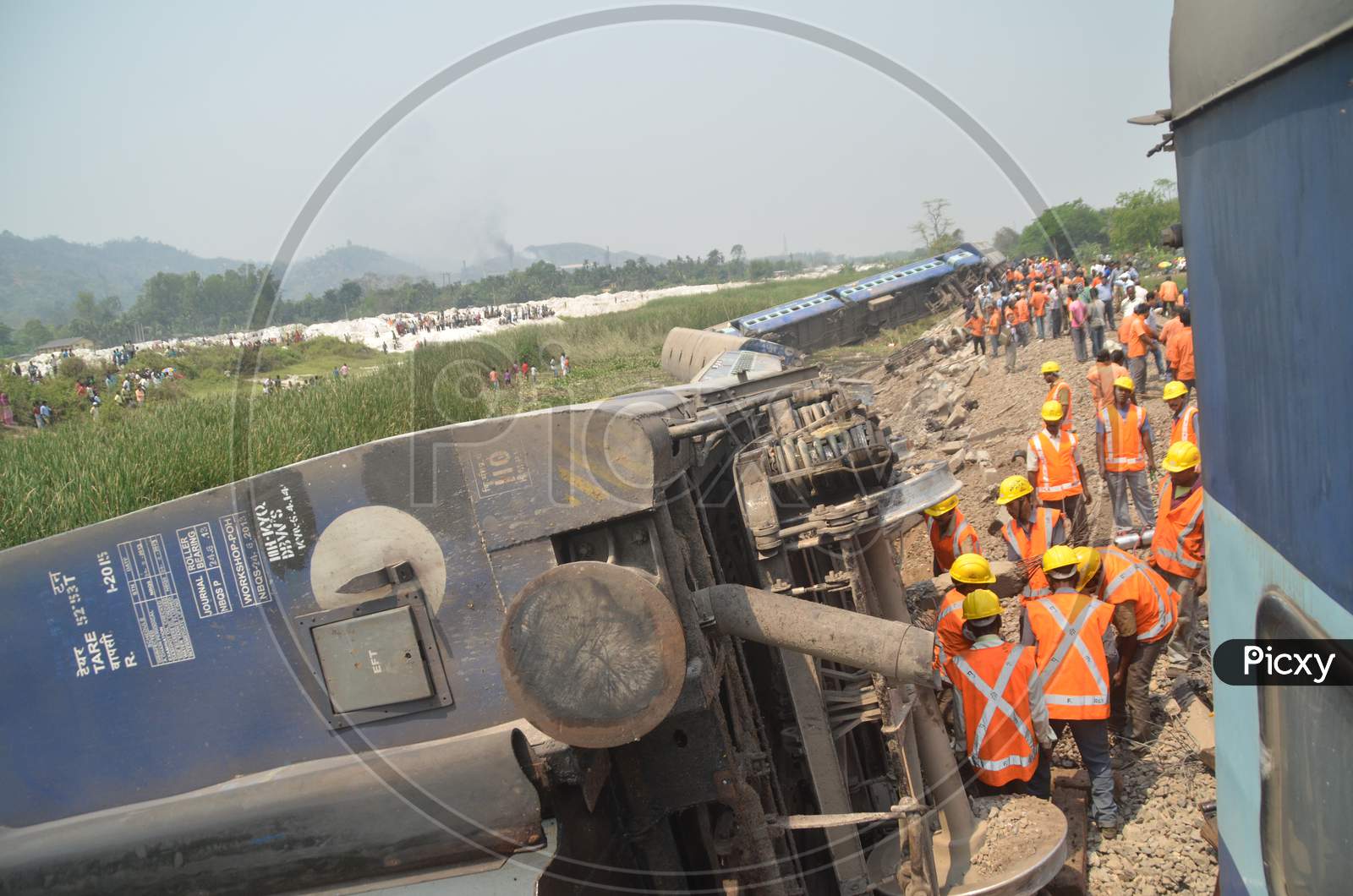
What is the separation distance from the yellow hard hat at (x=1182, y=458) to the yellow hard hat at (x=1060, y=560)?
138cm

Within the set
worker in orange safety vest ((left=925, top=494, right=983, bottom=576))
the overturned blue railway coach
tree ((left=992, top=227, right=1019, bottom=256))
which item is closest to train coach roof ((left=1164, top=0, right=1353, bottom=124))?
the overturned blue railway coach

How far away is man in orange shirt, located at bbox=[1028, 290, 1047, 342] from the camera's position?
19656 millimetres

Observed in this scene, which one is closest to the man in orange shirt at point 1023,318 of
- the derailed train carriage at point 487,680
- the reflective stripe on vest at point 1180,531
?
the reflective stripe on vest at point 1180,531

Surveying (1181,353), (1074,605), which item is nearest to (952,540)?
(1074,605)

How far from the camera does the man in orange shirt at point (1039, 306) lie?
774 inches

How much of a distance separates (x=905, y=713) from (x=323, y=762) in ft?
7.85

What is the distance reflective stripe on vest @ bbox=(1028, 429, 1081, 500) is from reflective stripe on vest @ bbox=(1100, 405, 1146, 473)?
1.98 feet

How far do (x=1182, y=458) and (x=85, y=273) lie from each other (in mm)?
202681

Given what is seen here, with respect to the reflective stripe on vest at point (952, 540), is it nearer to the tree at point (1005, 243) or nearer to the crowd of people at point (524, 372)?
the crowd of people at point (524, 372)

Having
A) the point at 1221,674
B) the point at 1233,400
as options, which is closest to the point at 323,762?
the point at 1221,674

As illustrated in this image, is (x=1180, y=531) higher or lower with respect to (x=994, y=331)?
lower

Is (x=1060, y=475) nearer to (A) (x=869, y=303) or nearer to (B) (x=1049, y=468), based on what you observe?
(B) (x=1049, y=468)

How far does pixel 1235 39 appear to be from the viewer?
83.6 inches

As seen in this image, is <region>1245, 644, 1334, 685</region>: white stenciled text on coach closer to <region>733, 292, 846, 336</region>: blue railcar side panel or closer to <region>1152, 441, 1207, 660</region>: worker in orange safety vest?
<region>1152, 441, 1207, 660</region>: worker in orange safety vest
